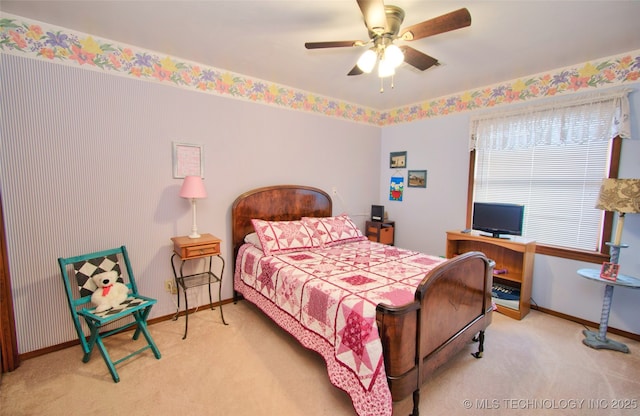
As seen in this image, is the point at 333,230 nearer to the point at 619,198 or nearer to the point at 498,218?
the point at 498,218

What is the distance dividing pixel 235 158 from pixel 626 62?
374 cm

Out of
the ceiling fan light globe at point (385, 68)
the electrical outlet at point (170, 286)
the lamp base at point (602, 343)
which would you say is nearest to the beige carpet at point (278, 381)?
the lamp base at point (602, 343)

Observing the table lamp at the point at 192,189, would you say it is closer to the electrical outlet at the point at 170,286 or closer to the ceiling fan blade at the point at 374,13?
the electrical outlet at the point at 170,286

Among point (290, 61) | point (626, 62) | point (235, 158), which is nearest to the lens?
point (626, 62)

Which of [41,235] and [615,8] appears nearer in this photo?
[615,8]

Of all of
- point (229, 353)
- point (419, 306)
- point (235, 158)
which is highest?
point (235, 158)

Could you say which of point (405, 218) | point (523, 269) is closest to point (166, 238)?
point (405, 218)

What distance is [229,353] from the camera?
88.6 inches

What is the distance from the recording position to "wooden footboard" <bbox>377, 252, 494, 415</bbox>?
4.83 feet

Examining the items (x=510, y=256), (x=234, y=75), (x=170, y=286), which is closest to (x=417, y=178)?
(x=510, y=256)

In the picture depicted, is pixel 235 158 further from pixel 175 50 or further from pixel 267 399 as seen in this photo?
pixel 267 399

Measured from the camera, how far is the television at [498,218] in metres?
2.91

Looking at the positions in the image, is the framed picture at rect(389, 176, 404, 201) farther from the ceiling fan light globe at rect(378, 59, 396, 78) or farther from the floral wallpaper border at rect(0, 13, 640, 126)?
the ceiling fan light globe at rect(378, 59, 396, 78)

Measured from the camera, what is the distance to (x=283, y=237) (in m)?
2.89
